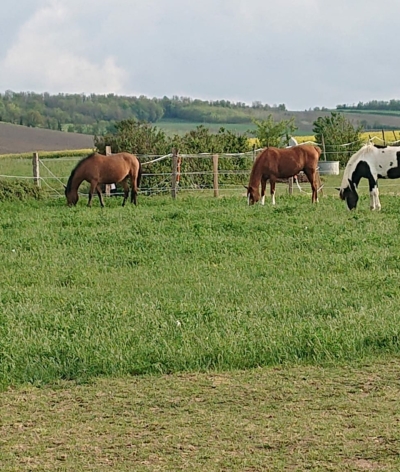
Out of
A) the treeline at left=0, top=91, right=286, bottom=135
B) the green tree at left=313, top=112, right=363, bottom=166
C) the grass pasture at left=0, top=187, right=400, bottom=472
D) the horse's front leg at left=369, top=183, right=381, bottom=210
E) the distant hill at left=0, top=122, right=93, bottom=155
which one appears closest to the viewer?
the grass pasture at left=0, top=187, right=400, bottom=472

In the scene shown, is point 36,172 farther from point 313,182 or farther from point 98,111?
point 98,111

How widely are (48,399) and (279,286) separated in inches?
128

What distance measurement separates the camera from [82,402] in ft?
15.1

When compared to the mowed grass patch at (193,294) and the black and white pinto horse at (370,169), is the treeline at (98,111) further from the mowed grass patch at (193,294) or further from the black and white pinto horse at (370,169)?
the mowed grass patch at (193,294)

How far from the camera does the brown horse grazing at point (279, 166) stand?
655 inches

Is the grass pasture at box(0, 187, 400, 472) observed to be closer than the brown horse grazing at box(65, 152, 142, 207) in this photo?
Yes

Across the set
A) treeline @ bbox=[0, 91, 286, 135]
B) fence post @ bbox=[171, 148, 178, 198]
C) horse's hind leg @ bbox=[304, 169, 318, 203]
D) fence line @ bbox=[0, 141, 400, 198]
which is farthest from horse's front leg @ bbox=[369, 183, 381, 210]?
treeline @ bbox=[0, 91, 286, 135]

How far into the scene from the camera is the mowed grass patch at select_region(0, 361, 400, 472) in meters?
3.65

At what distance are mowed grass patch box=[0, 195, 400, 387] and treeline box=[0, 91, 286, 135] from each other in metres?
39.6

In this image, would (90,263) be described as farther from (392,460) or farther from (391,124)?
(391,124)

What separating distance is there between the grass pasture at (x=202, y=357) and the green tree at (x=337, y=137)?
24.1 meters

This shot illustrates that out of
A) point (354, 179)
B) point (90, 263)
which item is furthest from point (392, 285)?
point (354, 179)

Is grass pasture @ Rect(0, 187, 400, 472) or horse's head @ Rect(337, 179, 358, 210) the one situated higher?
horse's head @ Rect(337, 179, 358, 210)

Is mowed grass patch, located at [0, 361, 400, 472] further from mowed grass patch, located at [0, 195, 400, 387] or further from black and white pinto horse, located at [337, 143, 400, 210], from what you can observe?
black and white pinto horse, located at [337, 143, 400, 210]
